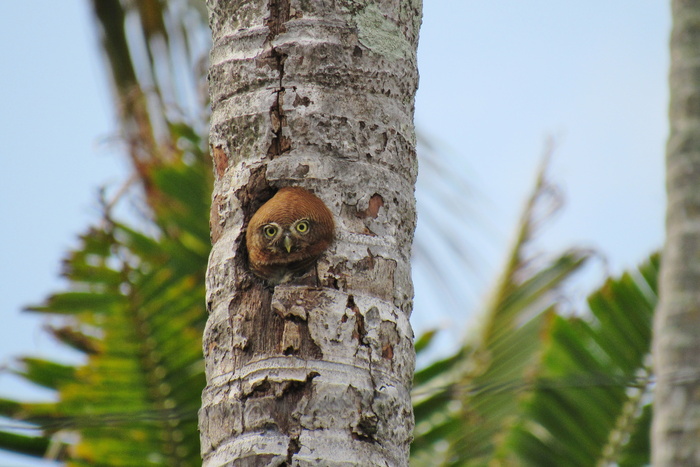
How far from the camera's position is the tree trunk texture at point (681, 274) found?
3738mm

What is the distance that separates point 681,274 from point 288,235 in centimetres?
279

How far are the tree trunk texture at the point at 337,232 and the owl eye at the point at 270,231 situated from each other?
10cm

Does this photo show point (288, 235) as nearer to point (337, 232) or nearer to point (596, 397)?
point (337, 232)

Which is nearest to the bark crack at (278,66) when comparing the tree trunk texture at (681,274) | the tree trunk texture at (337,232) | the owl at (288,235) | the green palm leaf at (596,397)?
the tree trunk texture at (337,232)

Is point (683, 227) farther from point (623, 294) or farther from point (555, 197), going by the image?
point (555, 197)

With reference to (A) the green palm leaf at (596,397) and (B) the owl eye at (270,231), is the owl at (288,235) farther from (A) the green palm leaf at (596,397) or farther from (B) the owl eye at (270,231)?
(A) the green palm leaf at (596,397)

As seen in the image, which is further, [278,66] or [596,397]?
[596,397]

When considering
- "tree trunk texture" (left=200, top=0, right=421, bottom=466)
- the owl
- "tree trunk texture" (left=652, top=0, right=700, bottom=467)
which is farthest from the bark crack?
"tree trunk texture" (left=652, top=0, right=700, bottom=467)

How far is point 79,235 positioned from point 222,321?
317cm

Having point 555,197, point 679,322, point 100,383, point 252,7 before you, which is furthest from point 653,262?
point 252,7

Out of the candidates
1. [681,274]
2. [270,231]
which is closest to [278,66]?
[270,231]

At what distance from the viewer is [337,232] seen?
74.3 inches

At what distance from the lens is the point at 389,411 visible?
1775mm

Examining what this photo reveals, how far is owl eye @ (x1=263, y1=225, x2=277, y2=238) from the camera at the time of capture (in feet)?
6.03
